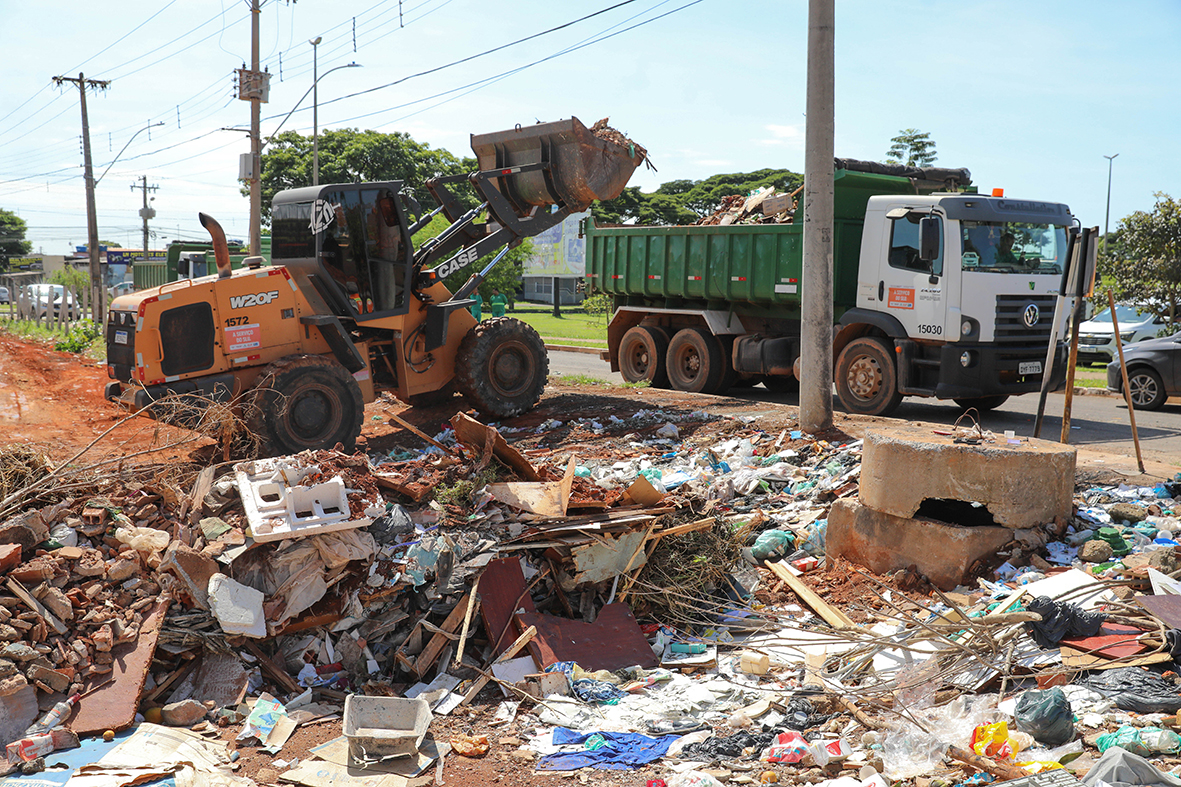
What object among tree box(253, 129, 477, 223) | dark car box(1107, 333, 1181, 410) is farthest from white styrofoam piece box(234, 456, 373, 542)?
tree box(253, 129, 477, 223)

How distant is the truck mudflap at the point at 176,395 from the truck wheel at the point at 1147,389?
37.6 feet

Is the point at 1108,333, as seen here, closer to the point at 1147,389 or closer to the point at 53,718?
the point at 1147,389

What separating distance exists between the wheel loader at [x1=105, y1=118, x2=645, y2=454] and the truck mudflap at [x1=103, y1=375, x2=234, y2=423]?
0.06 feet

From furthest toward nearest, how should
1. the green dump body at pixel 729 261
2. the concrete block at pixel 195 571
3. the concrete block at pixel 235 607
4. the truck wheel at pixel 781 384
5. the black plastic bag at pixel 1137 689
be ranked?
the truck wheel at pixel 781 384 < the green dump body at pixel 729 261 < the concrete block at pixel 195 571 < the concrete block at pixel 235 607 < the black plastic bag at pixel 1137 689

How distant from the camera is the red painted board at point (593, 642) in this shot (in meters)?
5.21

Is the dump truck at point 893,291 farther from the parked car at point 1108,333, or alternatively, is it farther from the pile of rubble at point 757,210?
the parked car at point 1108,333

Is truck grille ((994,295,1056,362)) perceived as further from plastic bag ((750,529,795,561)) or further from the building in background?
the building in background

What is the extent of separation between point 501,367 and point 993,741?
7476 mm

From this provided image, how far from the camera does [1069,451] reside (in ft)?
19.6

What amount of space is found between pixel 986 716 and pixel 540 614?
2.50 metres

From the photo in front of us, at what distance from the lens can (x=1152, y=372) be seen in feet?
41.0

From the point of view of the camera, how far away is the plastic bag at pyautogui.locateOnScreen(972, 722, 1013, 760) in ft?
12.6

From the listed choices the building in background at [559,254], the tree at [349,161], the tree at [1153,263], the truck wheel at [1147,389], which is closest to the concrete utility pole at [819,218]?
the truck wheel at [1147,389]

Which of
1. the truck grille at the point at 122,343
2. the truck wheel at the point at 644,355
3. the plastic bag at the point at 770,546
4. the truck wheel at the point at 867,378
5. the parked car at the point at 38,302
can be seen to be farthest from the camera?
the parked car at the point at 38,302
